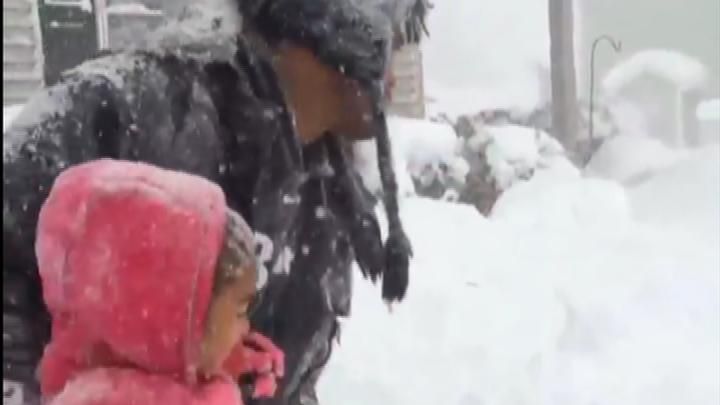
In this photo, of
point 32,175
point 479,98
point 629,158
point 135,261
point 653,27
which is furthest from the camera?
point 629,158

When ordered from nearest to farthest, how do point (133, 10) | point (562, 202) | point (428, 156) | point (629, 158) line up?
point (133, 10) < point (428, 156) < point (562, 202) < point (629, 158)

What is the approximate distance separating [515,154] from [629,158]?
200 mm

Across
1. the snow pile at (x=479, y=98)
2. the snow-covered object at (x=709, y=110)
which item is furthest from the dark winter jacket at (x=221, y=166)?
the snow-covered object at (x=709, y=110)

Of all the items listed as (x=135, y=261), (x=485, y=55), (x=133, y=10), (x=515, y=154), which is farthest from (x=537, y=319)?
(x=135, y=261)

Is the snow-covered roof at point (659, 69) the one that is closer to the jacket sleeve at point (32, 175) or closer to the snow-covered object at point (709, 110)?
the snow-covered object at point (709, 110)

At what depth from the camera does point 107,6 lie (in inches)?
24.0

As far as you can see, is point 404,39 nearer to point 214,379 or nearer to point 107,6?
point 107,6

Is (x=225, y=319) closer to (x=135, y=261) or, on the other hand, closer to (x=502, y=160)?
(x=135, y=261)

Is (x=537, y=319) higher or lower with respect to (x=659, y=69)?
lower

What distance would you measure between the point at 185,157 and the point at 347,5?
0.33ft

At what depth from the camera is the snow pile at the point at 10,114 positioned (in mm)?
405

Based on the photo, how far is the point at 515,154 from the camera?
2.00 meters

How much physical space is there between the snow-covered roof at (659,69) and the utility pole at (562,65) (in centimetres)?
9

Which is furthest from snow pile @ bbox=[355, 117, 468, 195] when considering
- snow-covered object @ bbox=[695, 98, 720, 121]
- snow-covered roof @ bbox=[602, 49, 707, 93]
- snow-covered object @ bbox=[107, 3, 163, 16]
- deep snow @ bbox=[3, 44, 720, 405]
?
snow-covered object @ bbox=[107, 3, 163, 16]
